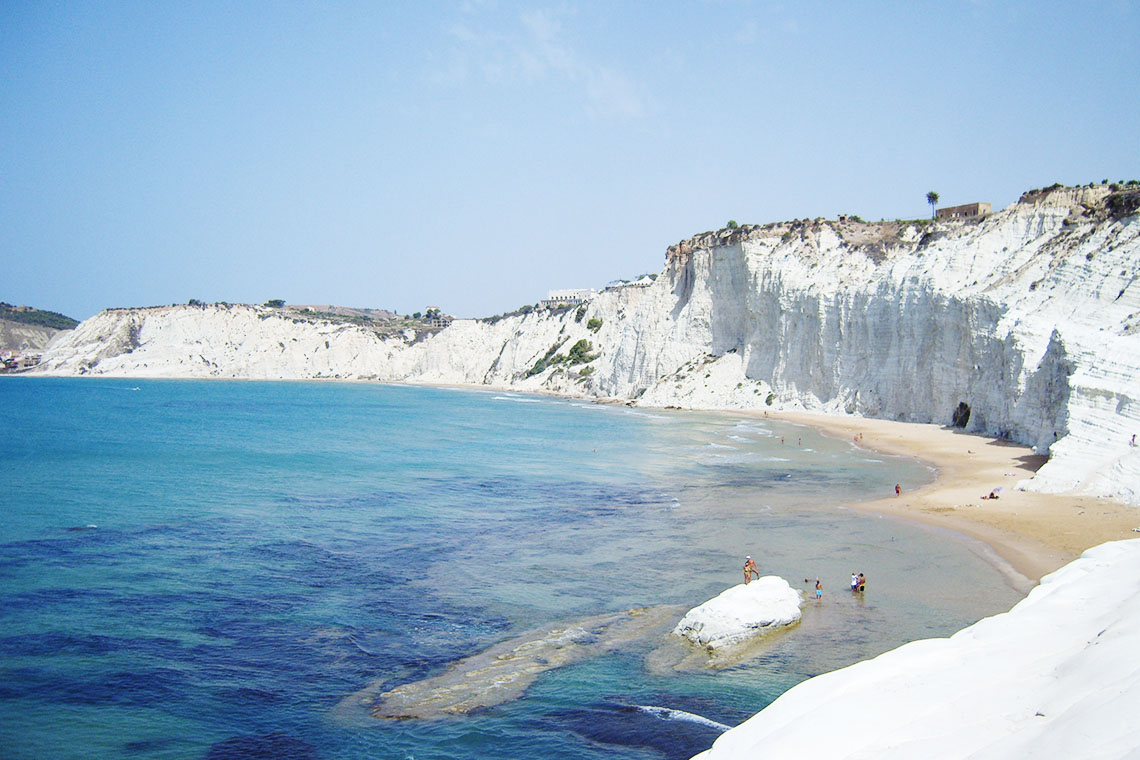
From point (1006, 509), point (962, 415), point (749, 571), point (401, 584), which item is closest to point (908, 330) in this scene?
point (962, 415)

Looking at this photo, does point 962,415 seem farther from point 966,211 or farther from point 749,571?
point 749,571

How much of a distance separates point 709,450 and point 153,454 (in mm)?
26557

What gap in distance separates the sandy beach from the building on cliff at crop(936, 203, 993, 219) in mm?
21365

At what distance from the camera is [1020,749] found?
593 centimetres

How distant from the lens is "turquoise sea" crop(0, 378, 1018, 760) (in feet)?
35.3

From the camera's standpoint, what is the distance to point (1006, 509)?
75.6 feet

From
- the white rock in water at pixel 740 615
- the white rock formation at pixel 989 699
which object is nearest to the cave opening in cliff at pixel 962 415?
the white rock in water at pixel 740 615

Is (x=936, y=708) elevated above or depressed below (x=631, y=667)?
above

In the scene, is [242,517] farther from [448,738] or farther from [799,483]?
[799,483]

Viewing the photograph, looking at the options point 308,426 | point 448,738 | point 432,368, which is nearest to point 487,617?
point 448,738

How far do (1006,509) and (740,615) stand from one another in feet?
43.5

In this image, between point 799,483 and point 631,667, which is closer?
point 631,667

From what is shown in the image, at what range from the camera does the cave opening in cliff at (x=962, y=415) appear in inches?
1730

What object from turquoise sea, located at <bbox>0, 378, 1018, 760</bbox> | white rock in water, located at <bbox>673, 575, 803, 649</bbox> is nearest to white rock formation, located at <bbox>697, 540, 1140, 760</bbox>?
turquoise sea, located at <bbox>0, 378, 1018, 760</bbox>
